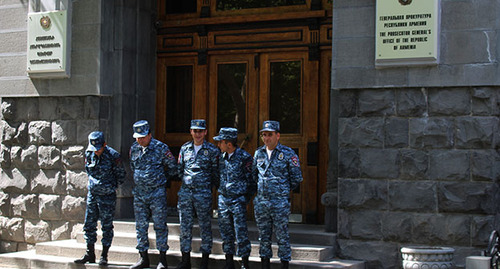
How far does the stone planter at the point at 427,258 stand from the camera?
7.79 m

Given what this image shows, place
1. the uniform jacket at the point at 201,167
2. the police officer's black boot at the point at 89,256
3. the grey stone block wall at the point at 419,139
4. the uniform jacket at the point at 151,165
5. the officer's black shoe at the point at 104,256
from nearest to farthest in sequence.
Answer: the grey stone block wall at the point at 419,139
the uniform jacket at the point at 201,167
the uniform jacket at the point at 151,165
the officer's black shoe at the point at 104,256
the police officer's black boot at the point at 89,256

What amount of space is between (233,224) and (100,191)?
1834mm

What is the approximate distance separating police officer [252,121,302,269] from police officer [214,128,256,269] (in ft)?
0.72

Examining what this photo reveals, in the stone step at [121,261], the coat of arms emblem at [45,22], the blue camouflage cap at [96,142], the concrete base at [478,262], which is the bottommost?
the stone step at [121,261]

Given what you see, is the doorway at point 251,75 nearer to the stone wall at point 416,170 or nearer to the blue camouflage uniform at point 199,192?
the stone wall at point 416,170

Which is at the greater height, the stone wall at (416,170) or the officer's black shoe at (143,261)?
the stone wall at (416,170)

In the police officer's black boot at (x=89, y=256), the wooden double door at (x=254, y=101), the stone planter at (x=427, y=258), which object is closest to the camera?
the stone planter at (x=427, y=258)

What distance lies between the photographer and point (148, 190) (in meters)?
9.11

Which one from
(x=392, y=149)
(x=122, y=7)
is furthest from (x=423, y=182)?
(x=122, y=7)

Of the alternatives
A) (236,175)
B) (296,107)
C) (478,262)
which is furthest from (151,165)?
(478,262)

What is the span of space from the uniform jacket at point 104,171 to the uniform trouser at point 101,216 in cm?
9

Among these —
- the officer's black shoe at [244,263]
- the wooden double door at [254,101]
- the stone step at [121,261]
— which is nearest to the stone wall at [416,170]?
the stone step at [121,261]

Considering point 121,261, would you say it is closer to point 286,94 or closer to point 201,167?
point 201,167

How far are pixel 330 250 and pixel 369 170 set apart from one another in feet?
3.70
